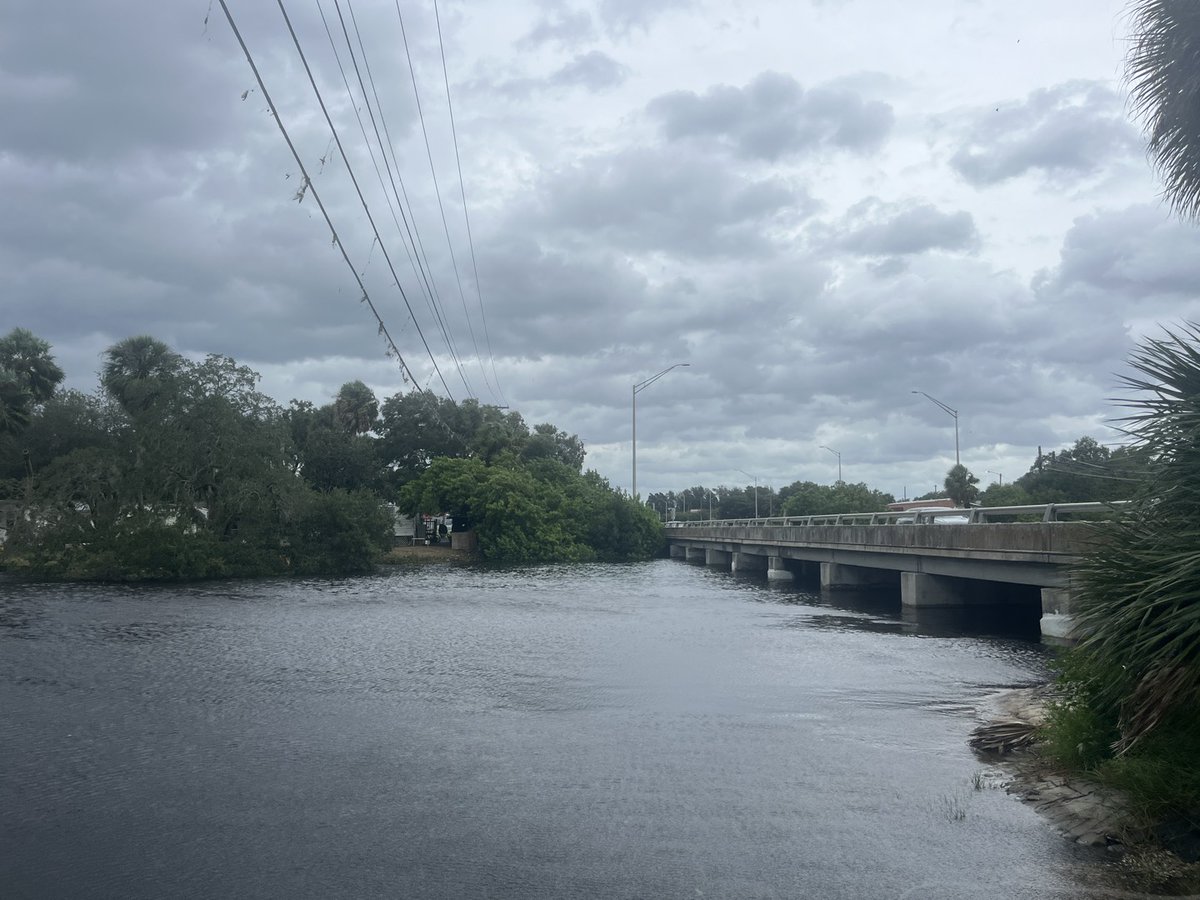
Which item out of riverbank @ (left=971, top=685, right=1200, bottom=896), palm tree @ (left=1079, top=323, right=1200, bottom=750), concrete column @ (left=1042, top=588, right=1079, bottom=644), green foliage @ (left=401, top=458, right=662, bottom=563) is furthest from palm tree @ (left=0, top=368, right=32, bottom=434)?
palm tree @ (left=1079, top=323, right=1200, bottom=750)

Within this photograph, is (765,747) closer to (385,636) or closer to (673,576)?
(385,636)

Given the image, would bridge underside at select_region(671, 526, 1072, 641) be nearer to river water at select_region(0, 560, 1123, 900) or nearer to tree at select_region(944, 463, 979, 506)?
river water at select_region(0, 560, 1123, 900)

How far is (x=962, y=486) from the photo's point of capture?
77.4 metres

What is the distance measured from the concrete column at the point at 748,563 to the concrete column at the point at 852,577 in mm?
23221

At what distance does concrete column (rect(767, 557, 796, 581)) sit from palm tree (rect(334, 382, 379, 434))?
197 feet

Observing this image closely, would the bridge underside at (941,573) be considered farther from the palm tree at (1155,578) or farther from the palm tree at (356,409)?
the palm tree at (356,409)

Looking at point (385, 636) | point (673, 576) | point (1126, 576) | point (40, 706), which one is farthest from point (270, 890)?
point (673, 576)

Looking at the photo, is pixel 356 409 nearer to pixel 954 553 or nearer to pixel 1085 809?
pixel 954 553

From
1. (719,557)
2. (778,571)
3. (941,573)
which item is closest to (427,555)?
(719,557)

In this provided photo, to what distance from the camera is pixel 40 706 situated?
17.0 metres

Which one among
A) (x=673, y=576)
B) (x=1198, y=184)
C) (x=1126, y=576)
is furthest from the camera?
(x=673, y=576)

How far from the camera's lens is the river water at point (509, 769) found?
8695 mm

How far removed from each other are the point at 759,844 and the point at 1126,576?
446cm

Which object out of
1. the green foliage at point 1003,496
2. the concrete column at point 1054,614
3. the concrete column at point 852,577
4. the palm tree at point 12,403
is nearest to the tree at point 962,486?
the green foliage at point 1003,496
